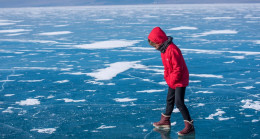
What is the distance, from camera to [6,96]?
5664 millimetres

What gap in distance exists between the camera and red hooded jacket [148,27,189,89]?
11.8 feet

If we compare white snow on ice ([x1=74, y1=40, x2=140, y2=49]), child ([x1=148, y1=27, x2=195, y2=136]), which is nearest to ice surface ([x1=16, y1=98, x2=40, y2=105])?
child ([x1=148, y1=27, x2=195, y2=136])

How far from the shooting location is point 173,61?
3.58 metres

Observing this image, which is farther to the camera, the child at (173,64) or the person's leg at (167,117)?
the person's leg at (167,117)

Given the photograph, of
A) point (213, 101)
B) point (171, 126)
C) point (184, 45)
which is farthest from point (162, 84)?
point (184, 45)

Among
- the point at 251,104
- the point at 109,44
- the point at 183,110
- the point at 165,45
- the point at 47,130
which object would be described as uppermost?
the point at 109,44

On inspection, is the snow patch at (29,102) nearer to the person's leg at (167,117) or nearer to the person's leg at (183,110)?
the person's leg at (167,117)

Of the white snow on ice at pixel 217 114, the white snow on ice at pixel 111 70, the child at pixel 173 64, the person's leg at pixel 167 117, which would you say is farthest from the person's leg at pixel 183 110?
the white snow on ice at pixel 111 70

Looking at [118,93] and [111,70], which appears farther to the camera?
[111,70]

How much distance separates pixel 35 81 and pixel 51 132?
9.15 ft

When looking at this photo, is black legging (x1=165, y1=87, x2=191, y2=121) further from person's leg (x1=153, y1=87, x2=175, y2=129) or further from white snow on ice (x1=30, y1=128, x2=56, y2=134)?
white snow on ice (x1=30, y1=128, x2=56, y2=134)

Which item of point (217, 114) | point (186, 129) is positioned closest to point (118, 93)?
point (217, 114)

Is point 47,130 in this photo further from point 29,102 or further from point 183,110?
point 183,110

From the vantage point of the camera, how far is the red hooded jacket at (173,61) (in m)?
3.58
